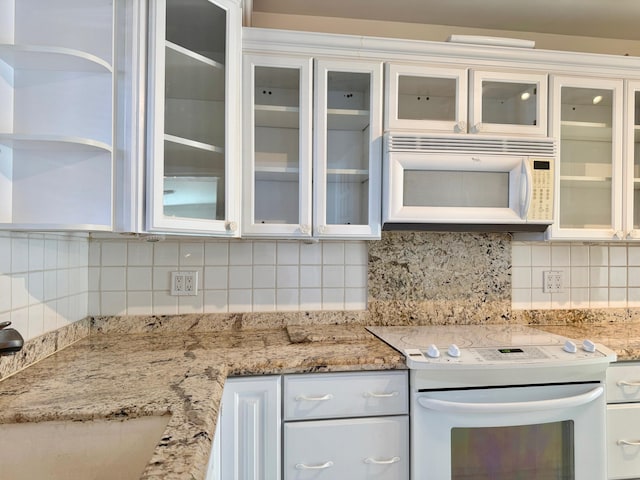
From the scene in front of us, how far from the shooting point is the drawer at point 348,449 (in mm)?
1359

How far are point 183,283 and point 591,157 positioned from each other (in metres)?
1.92

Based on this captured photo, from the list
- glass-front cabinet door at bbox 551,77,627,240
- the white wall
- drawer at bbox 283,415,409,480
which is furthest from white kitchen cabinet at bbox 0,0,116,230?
glass-front cabinet door at bbox 551,77,627,240

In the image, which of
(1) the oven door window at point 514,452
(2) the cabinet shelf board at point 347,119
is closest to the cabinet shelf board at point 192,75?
(2) the cabinet shelf board at point 347,119

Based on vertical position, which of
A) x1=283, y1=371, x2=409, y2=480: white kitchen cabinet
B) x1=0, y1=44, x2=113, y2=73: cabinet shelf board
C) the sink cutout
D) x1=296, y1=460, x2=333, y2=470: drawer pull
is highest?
x1=0, y1=44, x2=113, y2=73: cabinet shelf board

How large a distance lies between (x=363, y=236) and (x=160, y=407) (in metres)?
1.01

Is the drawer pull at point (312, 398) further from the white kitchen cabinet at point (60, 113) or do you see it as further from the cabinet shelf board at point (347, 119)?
the cabinet shelf board at point (347, 119)

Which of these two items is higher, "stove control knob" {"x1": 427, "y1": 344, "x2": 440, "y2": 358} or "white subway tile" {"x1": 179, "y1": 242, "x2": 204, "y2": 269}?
"white subway tile" {"x1": 179, "y1": 242, "x2": 204, "y2": 269}

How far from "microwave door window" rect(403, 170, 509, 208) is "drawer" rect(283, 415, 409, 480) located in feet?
2.75

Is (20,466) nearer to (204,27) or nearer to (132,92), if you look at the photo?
(132,92)

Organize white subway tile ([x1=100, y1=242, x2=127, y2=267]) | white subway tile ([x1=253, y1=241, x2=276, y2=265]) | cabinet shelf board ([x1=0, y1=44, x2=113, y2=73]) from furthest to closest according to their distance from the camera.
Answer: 1. white subway tile ([x1=253, y1=241, x2=276, y2=265])
2. white subway tile ([x1=100, y1=242, x2=127, y2=267])
3. cabinet shelf board ([x1=0, y1=44, x2=113, y2=73])

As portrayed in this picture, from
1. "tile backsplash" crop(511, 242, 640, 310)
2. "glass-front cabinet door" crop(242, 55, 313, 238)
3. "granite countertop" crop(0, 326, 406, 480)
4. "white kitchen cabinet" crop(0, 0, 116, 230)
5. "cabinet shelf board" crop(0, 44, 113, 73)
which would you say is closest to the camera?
"granite countertop" crop(0, 326, 406, 480)

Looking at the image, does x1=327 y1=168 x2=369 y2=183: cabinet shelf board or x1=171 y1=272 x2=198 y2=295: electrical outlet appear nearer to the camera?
x1=327 y1=168 x2=369 y2=183: cabinet shelf board

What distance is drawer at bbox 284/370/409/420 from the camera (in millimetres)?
1367

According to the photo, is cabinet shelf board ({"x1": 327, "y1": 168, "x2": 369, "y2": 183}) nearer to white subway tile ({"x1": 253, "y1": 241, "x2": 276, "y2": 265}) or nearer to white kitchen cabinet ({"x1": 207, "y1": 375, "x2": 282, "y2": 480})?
white subway tile ({"x1": 253, "y1": 241, "x2": 276, "y2": 265})
